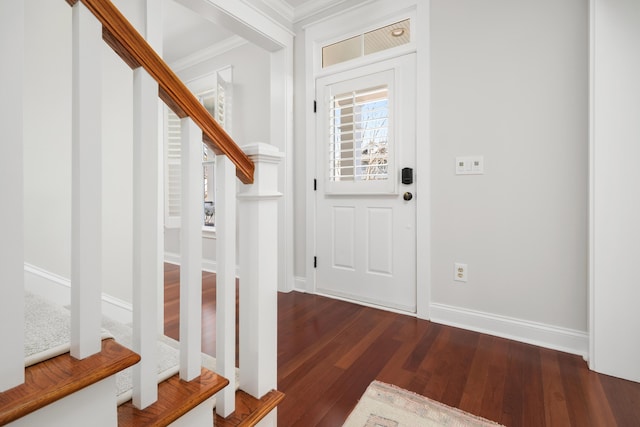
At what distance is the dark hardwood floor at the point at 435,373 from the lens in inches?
53.2

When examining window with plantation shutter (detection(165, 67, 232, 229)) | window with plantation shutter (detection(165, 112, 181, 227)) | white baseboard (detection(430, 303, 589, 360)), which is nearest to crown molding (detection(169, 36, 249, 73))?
window with plantation shutter (detection(165, 67, 232, 229))

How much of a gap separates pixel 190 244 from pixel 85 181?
0.31 metres

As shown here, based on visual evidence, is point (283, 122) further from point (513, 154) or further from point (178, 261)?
point (178, 261)

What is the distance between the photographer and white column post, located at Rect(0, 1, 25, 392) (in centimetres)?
54

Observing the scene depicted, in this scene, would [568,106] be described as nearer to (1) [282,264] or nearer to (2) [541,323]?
Result: (2) [541,323]

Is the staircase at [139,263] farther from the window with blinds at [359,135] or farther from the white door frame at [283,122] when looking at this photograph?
the white door frame at [283,122]

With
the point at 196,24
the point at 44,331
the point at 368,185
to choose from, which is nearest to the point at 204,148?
the point at 196,24

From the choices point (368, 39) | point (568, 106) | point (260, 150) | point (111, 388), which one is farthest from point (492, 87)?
point (111, 388)

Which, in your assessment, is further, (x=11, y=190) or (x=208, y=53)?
(x=208, y=53)

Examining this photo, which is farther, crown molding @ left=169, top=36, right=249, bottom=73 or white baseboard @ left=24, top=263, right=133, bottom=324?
crown molding @ left=169, top=36, right=249, bottom=73

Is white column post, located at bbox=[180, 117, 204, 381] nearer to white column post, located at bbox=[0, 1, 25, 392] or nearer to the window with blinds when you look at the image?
white column post, located at bbox=[0, 1, 25, 392]

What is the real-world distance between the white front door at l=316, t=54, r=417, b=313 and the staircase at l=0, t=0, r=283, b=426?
1557 millimetres

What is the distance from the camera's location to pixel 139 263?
77 centimetres

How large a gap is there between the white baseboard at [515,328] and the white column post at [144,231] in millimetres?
2004
